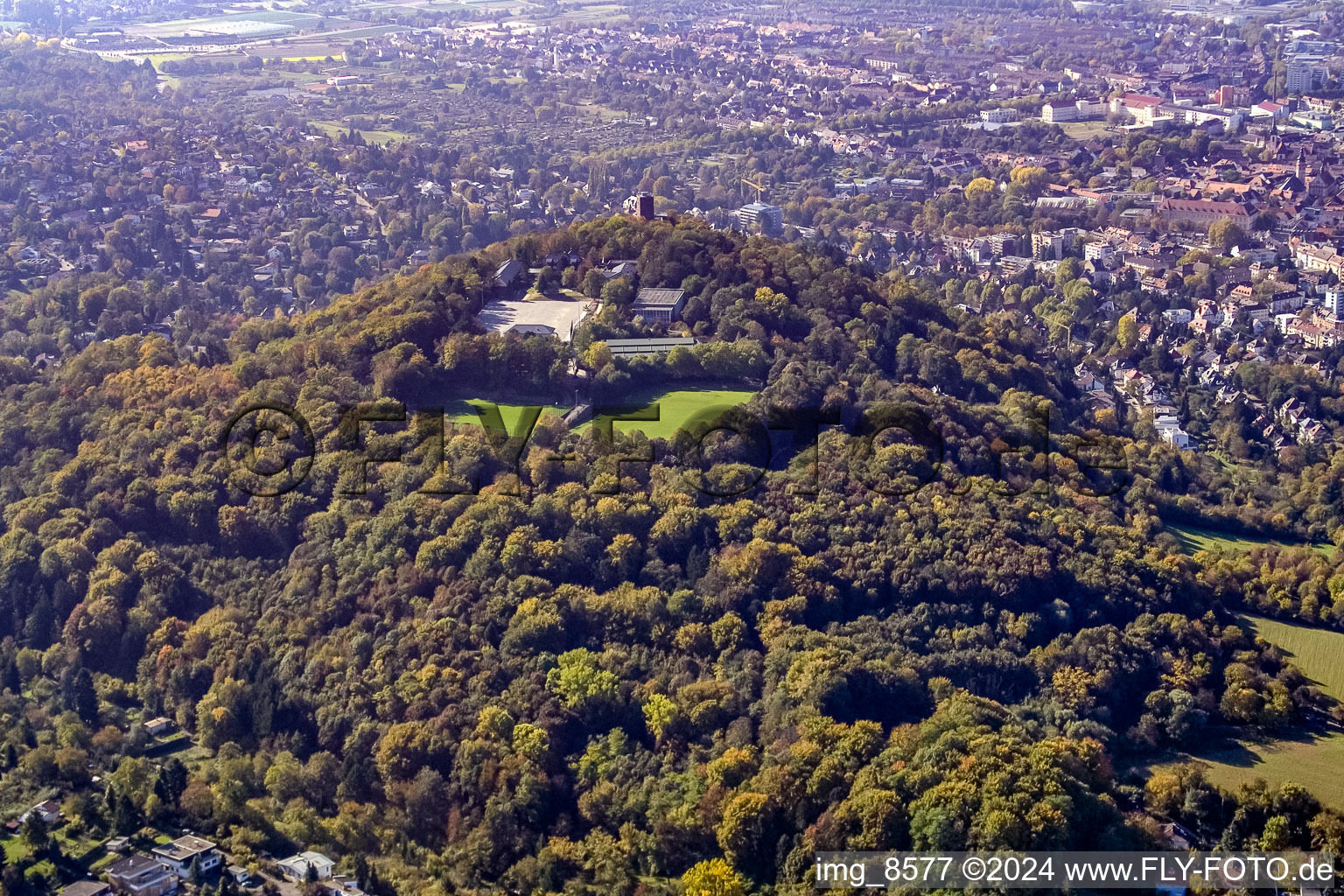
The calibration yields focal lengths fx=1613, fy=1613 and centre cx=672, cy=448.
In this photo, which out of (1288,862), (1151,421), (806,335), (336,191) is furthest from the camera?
(336,191)

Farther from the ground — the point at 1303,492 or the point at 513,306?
the point at 513,306

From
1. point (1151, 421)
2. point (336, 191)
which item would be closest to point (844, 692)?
point (1151, 421)

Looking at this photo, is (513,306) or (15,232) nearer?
(513,306)

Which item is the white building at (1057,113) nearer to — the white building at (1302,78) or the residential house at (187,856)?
the white building at (1302,78)

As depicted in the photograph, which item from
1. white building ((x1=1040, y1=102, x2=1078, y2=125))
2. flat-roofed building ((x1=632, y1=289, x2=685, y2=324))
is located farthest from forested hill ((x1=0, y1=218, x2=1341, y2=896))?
white building ((x1=1040, y1=102, x2=1078, y2=125))

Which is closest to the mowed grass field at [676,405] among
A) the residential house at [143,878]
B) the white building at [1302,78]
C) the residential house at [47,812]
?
the residential house at [47,812]

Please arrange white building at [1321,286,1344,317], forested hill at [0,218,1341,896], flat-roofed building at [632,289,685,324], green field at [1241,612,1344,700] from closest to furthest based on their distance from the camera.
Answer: forested hill at [0,218,1341,896]
green field at [1241,612,1344,700]
flat-roofed building at [632,289,685,324]
white building at [1321,286,1344,317]

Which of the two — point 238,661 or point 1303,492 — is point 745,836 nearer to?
point 238,661

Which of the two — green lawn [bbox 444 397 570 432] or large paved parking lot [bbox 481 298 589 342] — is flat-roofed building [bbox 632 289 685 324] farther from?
green lawn [bbox 444 397 570 432]
